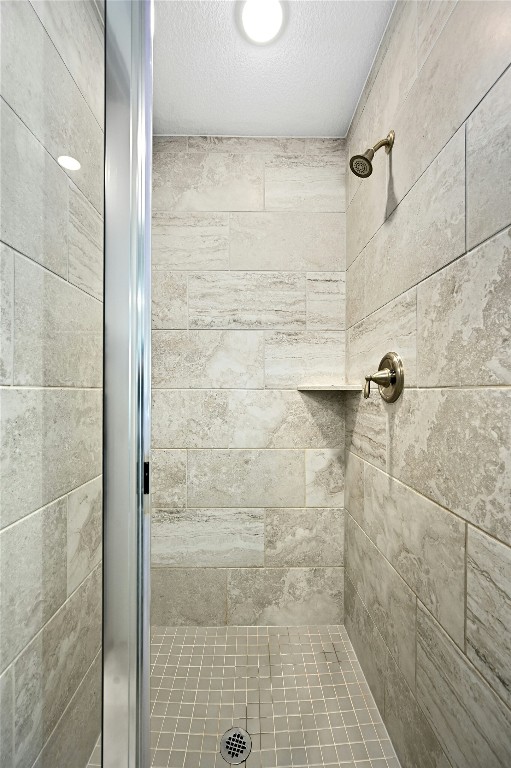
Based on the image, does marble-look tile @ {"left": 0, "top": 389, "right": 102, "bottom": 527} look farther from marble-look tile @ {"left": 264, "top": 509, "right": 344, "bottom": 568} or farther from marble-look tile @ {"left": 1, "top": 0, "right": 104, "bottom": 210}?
marble-look tile @ {"left": 264, "top": 509, "right": 344, "bottom": 568}

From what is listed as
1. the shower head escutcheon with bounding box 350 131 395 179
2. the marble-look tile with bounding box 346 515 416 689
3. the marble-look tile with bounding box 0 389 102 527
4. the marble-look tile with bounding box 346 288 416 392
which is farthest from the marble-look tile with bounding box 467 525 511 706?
the shower head escutcheon with bounding box 350 131 395 179

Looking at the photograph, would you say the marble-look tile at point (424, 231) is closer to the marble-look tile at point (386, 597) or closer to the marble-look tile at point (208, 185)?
the marble-look tile at point (208, 185)

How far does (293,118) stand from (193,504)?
1719 mm

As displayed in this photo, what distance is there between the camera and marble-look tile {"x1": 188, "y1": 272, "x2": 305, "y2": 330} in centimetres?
187

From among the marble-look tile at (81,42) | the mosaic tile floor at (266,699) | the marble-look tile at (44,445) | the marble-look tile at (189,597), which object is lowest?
the mosaic tile floor at (266,699)

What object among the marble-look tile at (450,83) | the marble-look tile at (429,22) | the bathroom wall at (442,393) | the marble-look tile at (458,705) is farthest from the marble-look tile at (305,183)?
the marble-look tile at (458,705)

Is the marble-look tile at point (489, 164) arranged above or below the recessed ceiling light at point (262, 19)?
below

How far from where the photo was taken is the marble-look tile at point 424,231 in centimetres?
88

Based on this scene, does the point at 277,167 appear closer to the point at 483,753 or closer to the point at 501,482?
the point at 501,482

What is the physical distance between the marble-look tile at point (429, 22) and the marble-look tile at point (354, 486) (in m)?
1.26

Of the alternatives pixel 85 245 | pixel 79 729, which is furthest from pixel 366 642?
pixel 85 245

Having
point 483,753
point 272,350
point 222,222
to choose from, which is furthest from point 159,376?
point 483,753

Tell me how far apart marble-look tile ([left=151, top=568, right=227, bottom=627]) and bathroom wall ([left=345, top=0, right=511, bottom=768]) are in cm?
67

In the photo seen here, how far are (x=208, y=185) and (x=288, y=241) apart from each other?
44cm
